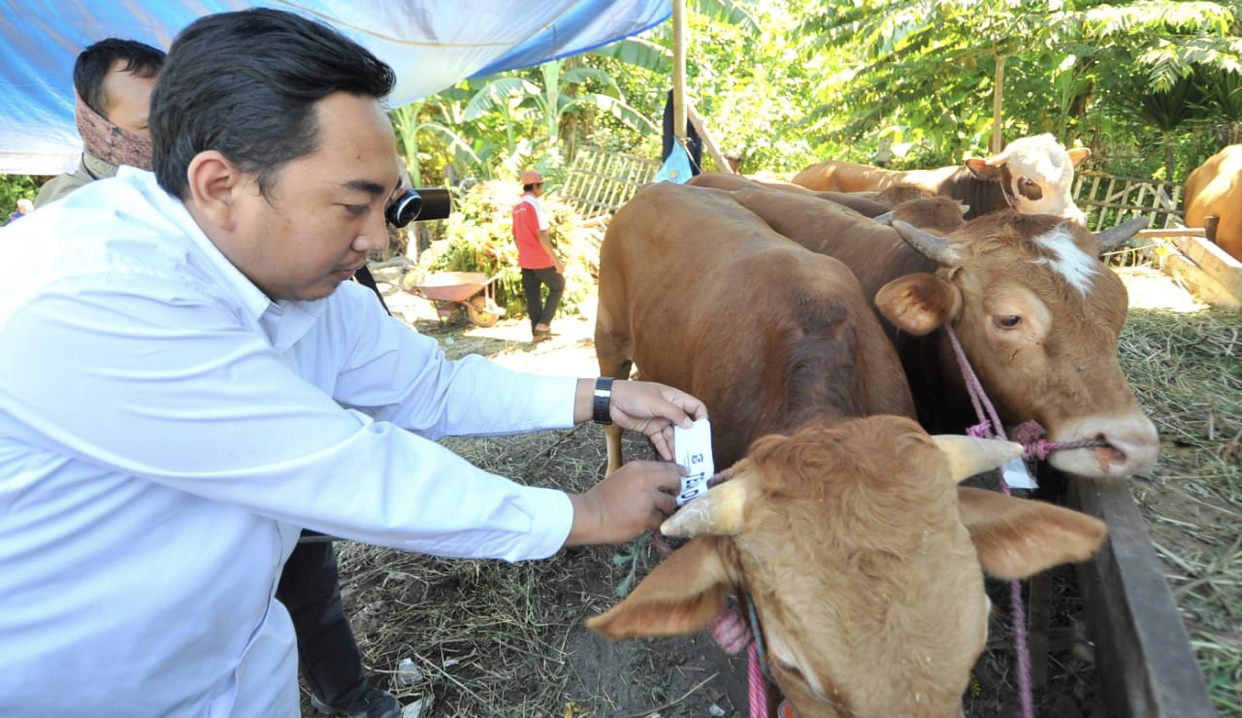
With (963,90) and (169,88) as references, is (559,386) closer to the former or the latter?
(169,88)

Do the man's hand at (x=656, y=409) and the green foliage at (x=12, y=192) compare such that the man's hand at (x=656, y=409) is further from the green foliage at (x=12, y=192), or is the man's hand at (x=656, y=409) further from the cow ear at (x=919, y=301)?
the green foliage at (x=12, y=192)

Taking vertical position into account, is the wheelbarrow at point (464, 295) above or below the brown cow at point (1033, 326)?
below

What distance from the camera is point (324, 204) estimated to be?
1.42m

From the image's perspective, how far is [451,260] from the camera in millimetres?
10969

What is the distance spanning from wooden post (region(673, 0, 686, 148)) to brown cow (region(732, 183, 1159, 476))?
406 cm

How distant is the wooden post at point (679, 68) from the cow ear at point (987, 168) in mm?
3371

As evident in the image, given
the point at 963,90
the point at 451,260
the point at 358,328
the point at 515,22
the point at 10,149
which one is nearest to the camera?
the point at 358,328

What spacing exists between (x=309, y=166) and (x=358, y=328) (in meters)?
0.87

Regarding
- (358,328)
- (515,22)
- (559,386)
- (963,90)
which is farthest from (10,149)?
(963,90)

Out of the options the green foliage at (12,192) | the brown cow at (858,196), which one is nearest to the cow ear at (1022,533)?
the brown cow at (858,196)

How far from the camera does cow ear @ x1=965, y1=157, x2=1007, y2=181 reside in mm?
7641

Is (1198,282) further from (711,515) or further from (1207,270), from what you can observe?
(711,515)

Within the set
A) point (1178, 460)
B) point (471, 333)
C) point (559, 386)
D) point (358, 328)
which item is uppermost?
point (358, 328)

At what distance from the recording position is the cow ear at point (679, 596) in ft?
5.01
